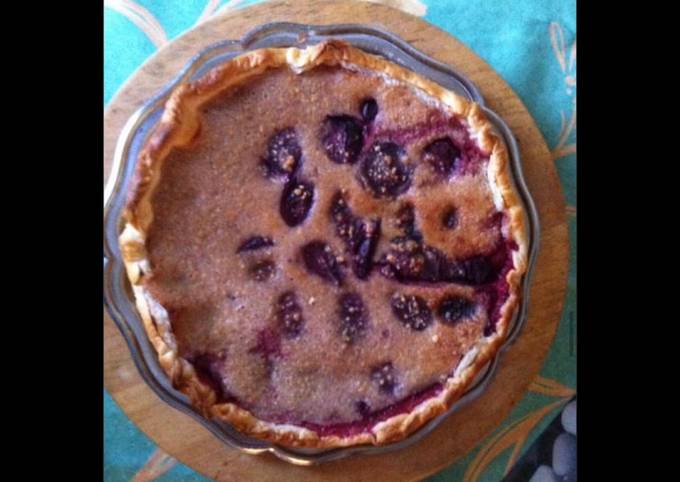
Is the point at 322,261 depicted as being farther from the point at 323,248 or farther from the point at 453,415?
the point at 453,415

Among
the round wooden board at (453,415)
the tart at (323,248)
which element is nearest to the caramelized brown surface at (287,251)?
the tart at (323,248)

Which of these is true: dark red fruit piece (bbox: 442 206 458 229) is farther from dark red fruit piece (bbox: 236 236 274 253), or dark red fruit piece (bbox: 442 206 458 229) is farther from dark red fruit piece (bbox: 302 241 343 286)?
dark red fruit piece (bbox: 236 236 274 253)

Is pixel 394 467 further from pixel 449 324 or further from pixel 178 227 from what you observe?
pixel 178 227

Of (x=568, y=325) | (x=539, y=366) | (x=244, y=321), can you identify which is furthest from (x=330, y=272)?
(x=568, y=325)

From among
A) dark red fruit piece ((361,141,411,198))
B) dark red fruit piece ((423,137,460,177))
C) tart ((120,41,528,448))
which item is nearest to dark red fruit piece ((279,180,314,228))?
tart ((120,41,528,448))

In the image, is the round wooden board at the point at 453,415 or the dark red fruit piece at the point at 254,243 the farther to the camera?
the round wooden board at the point at 453,415

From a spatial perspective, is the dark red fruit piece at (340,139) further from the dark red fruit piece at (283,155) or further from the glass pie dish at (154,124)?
the glass pie dish at (154,124)
